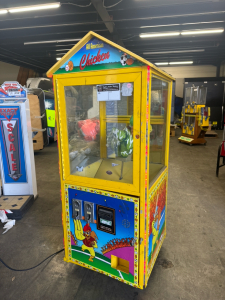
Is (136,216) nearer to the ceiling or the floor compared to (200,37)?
nearer to the floor

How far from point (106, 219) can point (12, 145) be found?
216 centimetres

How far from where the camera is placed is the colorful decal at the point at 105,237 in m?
1.61

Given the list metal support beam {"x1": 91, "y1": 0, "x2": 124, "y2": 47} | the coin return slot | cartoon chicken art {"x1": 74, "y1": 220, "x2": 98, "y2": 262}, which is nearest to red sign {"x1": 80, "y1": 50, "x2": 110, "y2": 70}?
cartoon chicken art {"x1": 74, "y1": 220, "x2": 98, "y2": 262}

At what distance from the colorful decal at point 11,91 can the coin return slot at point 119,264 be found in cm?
258

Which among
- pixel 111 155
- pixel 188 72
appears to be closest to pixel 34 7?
pixel 111 155

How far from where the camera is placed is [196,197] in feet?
11.5

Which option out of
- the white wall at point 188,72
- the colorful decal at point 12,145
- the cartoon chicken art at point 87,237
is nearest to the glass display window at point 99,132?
the cartoon chicken art at point 87,237

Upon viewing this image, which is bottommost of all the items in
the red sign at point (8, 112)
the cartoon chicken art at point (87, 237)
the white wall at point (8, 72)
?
the cartoon chicken art at point (87, 237)

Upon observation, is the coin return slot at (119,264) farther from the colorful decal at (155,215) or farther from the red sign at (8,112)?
the red sign at (8,112)

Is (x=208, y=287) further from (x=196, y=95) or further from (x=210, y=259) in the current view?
(x=196, y=95)

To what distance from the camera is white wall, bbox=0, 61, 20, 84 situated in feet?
39.0

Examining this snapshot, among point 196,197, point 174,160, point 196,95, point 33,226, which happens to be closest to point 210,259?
point 196,197

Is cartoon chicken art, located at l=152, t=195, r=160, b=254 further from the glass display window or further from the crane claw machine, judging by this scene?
the glass display window

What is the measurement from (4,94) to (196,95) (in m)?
10.5
